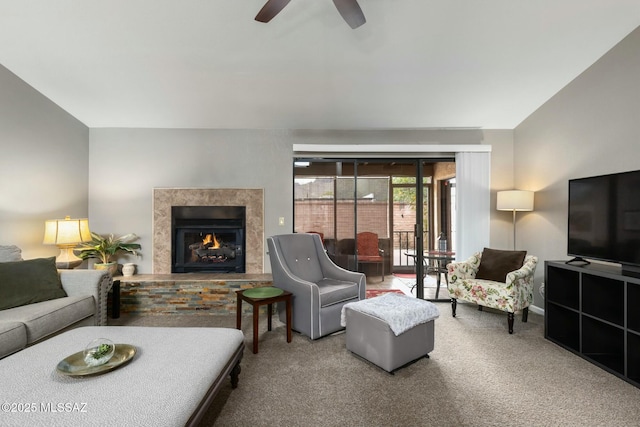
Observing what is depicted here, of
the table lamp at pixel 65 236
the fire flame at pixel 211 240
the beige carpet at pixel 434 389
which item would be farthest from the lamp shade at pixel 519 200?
the table lamp at pixel 65 236

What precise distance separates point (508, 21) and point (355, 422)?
10.3 feet

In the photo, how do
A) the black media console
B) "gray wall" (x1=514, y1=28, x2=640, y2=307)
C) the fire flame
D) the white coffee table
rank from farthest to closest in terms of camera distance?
the fire flame, "gray wall" (x1=514, y1=28, x2=640, y2=307), the black media console, the white coffee table

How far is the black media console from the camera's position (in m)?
2.20

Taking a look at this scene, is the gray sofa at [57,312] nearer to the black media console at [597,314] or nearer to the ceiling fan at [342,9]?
the ceiling fan at [342,9]

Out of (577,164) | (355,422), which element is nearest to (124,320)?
(355,422)

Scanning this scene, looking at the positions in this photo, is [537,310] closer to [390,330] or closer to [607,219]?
[607,219]

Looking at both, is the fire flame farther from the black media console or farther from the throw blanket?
the black media console

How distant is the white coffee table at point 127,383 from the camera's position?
1.17 m

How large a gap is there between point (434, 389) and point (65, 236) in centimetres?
388

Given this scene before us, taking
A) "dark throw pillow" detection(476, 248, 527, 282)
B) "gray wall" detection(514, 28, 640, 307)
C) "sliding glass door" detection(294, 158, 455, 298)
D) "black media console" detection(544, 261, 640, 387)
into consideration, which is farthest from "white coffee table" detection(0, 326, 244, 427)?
"gray wall" detection(514, 28, 640, 307)

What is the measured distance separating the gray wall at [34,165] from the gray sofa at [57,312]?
651 mm

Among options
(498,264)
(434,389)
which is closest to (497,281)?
(498,264)

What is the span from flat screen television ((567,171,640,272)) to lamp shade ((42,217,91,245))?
510 cm

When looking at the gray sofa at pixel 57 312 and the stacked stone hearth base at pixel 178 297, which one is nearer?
the gray sofa at pixel 57 312
